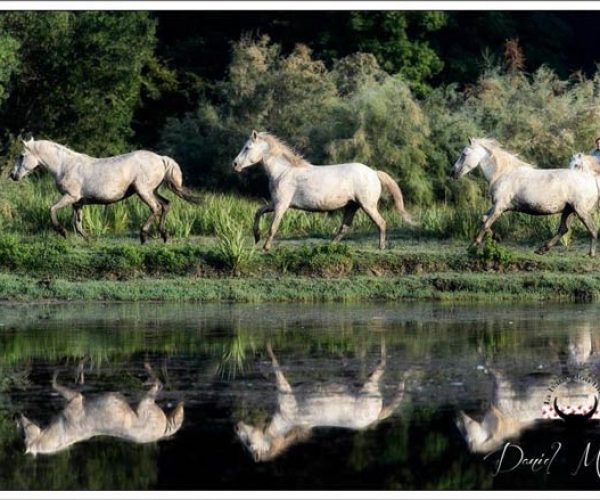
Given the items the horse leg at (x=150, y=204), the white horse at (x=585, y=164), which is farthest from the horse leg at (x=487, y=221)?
the horse leg at (x=150, y=204)

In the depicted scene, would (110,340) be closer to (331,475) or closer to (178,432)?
(178,432)

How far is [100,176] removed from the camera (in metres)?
23.3

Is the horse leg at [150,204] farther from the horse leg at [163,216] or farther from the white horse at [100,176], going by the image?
the horse leg at [163,216]

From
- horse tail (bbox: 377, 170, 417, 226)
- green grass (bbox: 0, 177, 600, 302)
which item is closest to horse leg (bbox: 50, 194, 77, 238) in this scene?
green grass (bbox: 0, 177, 600, 302)

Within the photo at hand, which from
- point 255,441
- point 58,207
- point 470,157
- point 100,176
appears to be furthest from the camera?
point 100,176

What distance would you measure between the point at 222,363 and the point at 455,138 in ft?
57.7

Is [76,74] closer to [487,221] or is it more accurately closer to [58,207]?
[58,207]

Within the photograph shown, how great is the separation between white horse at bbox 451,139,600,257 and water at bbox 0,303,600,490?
3.50 meters

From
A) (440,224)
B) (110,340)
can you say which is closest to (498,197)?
(440,224)

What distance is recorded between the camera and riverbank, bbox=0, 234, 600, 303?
2041cm

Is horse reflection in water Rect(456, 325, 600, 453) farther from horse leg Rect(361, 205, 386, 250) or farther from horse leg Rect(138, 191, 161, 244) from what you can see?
horse leg Rect(138, 191, 161, 244)

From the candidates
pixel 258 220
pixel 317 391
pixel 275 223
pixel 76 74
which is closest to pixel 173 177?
pixel 258 220

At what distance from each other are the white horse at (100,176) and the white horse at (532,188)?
4.50 meters

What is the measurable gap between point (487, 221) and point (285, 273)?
321 cm
